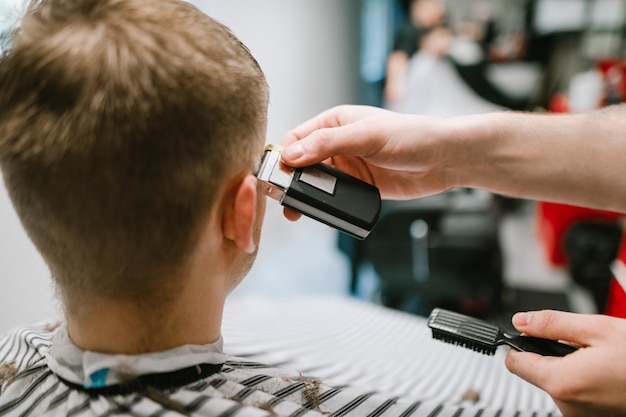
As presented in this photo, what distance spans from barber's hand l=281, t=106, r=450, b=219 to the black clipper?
2cm

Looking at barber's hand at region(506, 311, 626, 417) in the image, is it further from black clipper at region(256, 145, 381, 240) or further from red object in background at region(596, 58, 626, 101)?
red object in background at region(596, 58, 626, 101)

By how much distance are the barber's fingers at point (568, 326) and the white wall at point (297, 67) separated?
1.23 m

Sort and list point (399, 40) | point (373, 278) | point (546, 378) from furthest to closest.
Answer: point (399, 40) → point (373, 278) → point (546, 378)

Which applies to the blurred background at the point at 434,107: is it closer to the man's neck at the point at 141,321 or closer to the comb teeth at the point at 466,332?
the man's neck at the point at 141,321

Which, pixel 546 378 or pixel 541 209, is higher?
pixel 546 378

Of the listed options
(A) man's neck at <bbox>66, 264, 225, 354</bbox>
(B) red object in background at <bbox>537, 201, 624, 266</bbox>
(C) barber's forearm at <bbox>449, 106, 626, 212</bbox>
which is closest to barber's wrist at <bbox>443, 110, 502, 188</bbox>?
(C) barber's forearm at <bbox>449, 106, 626, 212</bbox>

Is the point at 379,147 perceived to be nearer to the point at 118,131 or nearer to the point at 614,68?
the point at 118,131

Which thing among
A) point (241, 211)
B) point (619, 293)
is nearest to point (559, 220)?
point (619, 293)

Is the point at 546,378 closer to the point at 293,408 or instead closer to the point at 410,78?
the point at 293,408

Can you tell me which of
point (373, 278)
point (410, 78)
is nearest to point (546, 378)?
point (373, 278)

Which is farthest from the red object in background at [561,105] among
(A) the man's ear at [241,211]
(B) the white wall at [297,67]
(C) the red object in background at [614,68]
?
(A) the man's ear at [241,211]

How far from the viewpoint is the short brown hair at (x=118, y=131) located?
1.72 feet

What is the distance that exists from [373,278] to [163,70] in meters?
2.35

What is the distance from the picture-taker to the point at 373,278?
9.02ft
